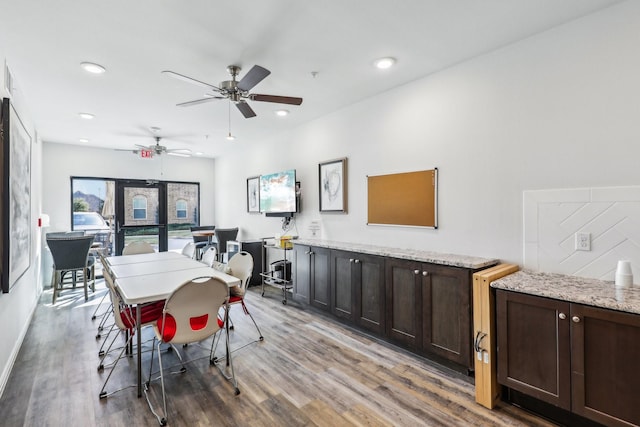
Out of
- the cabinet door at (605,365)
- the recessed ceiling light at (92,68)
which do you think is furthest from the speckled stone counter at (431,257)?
the recessed ceiling light at (92,68)

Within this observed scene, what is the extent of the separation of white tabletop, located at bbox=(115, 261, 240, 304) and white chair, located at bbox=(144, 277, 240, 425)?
143mm

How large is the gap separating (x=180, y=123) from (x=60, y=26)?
8.18 feet

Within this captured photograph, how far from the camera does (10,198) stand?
2490 mm

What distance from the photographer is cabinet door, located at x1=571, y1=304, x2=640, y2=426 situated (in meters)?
1.64

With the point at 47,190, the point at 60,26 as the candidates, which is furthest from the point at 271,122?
the point at 47,190

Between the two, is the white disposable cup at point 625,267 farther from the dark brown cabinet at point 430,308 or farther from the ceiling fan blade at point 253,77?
the ceiling fan blade at point 253,77

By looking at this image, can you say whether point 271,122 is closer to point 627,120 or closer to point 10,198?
point 10,198

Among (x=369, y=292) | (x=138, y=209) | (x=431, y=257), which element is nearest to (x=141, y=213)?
(x=138, y=209)

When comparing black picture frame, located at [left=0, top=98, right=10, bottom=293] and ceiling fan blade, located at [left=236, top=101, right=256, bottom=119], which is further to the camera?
ceiling fan blade, located at [left=236, top=101, right=256, bottom=119]

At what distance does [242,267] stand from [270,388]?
3.96 ft

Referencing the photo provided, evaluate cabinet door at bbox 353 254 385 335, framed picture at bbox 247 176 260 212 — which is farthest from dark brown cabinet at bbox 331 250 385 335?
framed picture at bbox 247 176 260 212

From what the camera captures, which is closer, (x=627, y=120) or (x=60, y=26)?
(x=627, y=120)

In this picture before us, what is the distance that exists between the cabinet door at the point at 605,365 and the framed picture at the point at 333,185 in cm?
268

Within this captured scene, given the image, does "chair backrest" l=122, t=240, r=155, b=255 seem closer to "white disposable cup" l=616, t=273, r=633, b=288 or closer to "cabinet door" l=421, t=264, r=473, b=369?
"cabinet door" l=421, t=264, r=473, b=369
